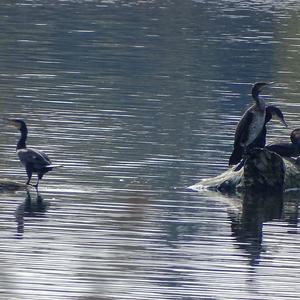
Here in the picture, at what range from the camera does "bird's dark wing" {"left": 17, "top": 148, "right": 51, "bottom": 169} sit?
855 inches

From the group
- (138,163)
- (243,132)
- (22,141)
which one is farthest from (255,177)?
(22,141)

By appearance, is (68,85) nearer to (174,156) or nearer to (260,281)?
(174,156)

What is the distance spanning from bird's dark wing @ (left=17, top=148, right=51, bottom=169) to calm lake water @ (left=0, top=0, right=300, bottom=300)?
15.6 inches

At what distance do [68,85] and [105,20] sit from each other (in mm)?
21073

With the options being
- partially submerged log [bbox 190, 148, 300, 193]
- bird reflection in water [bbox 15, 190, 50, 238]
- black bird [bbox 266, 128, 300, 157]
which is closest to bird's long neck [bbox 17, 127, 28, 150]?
bird reflection in water [bbox 15, 190, 50, 238]

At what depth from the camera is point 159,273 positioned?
52.3 ft

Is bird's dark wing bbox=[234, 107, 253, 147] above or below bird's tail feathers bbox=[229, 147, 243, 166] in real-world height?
above

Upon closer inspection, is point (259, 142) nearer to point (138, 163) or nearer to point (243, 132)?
point (243, 132)

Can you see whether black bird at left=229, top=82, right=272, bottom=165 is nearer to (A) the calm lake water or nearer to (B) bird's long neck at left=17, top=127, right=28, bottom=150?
(A) the calm lake water

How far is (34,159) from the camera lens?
21844 millimetres

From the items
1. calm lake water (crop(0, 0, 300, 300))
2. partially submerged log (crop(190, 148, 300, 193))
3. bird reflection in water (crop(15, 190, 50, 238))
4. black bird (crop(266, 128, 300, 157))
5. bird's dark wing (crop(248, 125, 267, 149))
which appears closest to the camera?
calm lake water (crop(0, 0, 300, 300))

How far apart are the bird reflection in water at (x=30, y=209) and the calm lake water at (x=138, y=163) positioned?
0.09 ft

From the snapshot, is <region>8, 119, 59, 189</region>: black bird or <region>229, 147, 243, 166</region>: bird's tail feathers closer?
<region>8, 119, 59, 189</region>: black bird

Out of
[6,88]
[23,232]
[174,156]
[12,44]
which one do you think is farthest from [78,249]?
[12,44]
